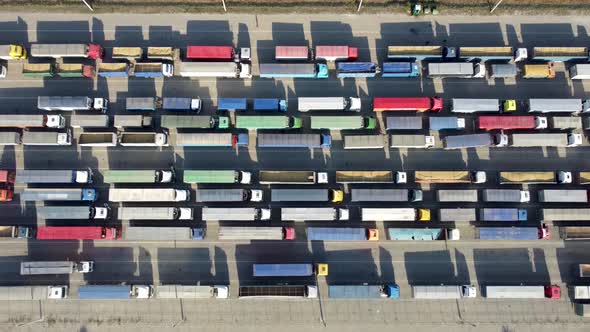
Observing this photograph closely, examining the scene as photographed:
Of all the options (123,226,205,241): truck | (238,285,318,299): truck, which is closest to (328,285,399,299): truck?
(238,285,318,299): truck

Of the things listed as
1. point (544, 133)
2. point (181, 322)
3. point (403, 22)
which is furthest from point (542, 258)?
point (181, 322)

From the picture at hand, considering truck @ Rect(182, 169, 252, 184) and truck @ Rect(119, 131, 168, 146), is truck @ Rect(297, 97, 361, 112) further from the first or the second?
truck @ Rect(119, 131, 168, 146)

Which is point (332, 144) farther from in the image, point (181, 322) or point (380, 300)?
point (181, 322)

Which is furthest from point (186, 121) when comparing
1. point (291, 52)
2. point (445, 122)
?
point (445, 122)

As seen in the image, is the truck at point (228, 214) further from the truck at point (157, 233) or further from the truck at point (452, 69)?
the truck at point (452, 69)

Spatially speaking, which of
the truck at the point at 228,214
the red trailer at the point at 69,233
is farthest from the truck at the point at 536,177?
the red trailer at the point at 69,233

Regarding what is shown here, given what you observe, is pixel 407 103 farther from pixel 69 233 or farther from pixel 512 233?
pixel 69 233

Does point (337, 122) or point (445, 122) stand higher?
point (337, 122)
